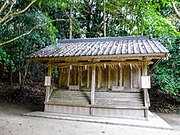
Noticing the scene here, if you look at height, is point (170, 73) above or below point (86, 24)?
below

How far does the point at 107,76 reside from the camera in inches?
304

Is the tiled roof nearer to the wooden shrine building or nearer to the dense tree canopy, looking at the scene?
the wooden shrine building

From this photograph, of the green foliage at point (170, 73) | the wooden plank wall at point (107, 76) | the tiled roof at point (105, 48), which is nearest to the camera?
the tiled roof at point (105, 48)

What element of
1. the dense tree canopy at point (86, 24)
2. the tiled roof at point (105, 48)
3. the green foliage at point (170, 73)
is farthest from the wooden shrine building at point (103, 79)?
the green foliage at point (170, 73)

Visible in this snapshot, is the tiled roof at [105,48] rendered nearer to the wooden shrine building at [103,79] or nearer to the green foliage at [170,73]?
the wooden shrine building at [103,79]

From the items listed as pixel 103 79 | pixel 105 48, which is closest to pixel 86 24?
pixel 105 48

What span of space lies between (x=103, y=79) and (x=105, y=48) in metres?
1.35

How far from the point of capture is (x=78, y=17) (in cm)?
1571

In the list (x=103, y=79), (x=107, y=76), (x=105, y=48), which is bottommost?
(x=103, y=79)

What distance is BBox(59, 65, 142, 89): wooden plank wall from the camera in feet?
24.4

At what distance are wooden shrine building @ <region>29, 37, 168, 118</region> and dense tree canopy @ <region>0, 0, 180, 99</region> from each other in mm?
943

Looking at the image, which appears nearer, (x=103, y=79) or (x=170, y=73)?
(x=103, y=79)

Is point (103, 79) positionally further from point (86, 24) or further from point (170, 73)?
point (86, 24)

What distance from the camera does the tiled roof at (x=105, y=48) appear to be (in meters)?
6.55
